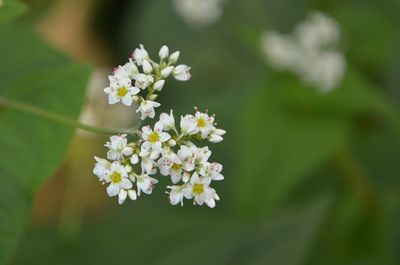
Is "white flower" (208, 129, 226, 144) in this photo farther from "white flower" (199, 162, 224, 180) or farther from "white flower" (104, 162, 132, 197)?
"white flower" (104, 162, 132, 197)

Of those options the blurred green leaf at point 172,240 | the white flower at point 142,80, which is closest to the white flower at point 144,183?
the white flower at point 142,80

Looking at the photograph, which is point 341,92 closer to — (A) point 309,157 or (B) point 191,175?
(A) point 309,157

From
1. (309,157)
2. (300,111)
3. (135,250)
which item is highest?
(300,111)

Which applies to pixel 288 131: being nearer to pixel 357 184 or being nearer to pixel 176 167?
pixel 357 184

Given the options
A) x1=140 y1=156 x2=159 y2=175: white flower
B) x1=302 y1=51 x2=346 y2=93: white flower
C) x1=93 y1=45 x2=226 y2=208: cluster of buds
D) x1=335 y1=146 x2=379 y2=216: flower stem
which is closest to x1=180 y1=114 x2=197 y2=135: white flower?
x1=93 y1=45 x2=226 y2=208: cluster of buds

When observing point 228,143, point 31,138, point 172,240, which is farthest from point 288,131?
point 31,138

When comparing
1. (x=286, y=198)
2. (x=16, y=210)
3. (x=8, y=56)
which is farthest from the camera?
(x=286, y=198)

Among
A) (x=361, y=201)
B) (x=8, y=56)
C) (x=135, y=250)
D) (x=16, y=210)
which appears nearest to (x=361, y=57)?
(x=361, y=201)
